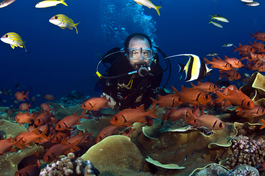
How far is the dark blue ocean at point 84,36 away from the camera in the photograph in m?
77.9

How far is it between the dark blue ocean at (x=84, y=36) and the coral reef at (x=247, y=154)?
7462 cm

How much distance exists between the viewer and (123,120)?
2.80 meters

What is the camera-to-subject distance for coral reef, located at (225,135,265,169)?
7.19ft

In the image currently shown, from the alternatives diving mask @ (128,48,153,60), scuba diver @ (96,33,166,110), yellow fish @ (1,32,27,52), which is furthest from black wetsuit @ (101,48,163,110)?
yellow fish @ (1,32,27,52)

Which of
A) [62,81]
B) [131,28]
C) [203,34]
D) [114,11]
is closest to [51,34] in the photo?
[62,81]

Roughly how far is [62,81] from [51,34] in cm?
3198

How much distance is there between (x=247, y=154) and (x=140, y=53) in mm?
4016

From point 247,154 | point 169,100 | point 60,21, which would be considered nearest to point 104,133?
point 169,100

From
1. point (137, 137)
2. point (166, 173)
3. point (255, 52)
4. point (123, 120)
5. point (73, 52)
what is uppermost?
point (255, 52)

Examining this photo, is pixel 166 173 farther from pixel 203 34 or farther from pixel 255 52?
pixel 203 34

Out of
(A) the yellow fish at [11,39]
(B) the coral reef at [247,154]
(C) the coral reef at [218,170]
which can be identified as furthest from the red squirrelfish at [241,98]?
(A) the yellow fish at [11,39]

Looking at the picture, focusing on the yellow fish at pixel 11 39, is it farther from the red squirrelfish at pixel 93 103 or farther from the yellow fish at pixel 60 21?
the red squirrelfish at pixel 93 103

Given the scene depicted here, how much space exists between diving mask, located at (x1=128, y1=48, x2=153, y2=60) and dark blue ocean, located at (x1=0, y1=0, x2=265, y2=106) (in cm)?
7104

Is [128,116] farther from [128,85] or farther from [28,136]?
[128,85]
